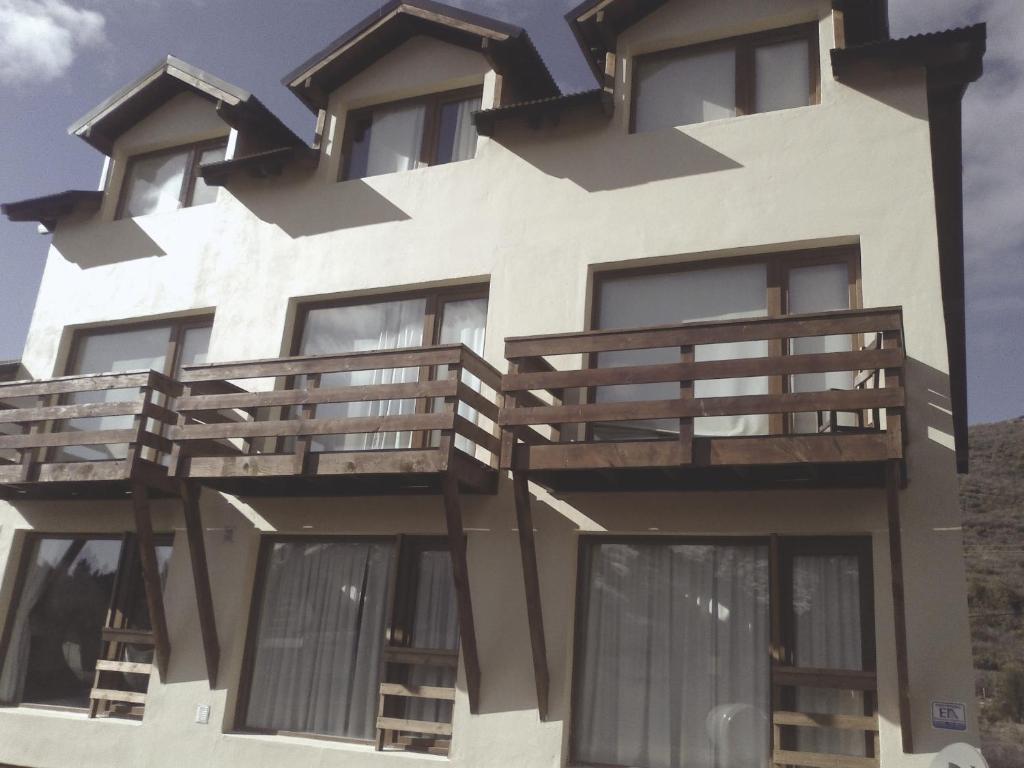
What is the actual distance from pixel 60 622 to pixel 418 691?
198 inches

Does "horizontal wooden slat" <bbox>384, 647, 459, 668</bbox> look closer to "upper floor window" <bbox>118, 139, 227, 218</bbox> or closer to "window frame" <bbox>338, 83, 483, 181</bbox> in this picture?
"window frame" <bbox>338, 83, 483, 181</bbox>

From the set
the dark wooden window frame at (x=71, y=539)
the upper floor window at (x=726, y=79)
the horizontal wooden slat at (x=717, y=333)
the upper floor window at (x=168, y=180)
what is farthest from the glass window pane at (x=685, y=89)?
the dark wooden window frame at (x=71, y=539)

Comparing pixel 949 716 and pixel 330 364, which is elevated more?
pixel 330 364

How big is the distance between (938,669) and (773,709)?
1315mm

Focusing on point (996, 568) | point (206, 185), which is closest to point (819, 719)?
point (206, 185)

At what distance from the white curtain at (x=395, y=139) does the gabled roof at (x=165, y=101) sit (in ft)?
4.07

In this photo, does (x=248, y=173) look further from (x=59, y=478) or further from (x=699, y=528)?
(x=699, y=528)

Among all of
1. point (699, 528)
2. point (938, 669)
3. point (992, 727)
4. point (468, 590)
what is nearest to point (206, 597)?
point (468, 590)

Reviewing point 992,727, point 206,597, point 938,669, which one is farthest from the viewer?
point 992,727

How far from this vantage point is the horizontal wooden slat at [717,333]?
7.54 m

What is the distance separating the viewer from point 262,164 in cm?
1182

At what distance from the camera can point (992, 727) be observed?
1991 centimetres

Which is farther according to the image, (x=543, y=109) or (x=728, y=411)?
(x=543, y=109)

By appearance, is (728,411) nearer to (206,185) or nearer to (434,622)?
(434,622)
